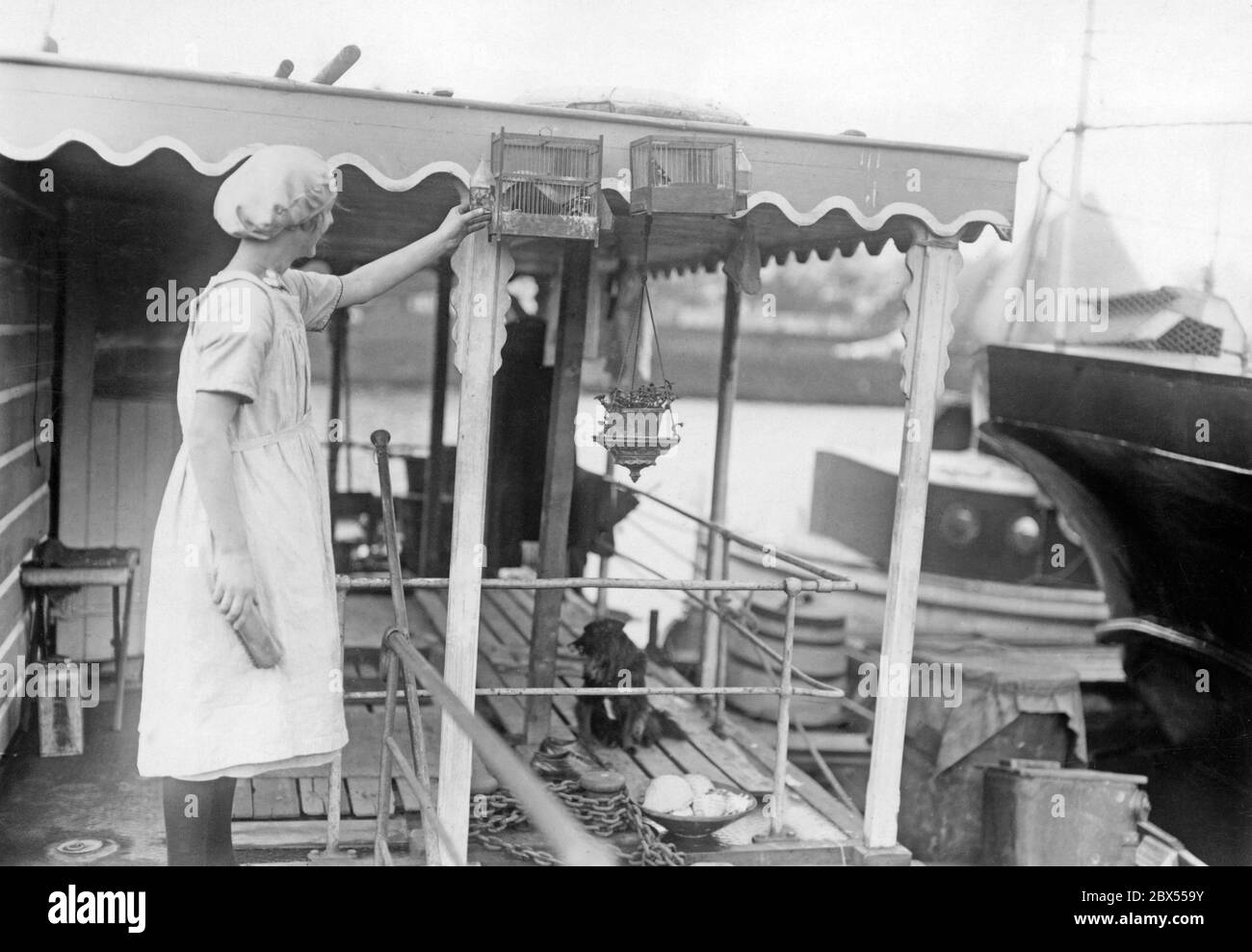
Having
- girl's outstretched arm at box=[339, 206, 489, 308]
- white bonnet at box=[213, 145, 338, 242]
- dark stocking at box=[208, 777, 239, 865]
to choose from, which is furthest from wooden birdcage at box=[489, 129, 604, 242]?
dark stocking at box=[208, 777, 239, 865]

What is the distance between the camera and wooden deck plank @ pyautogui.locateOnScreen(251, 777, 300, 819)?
15.1 feet

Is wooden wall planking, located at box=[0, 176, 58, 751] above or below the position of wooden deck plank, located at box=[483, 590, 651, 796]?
above

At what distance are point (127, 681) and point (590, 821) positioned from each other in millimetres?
2920

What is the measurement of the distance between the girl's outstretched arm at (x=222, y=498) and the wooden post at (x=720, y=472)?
411 cm

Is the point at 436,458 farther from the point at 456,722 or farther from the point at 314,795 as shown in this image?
the point at 456,722

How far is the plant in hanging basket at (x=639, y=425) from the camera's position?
4402 millimetres

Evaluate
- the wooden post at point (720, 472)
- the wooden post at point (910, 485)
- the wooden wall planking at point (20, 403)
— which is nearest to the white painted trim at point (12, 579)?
the wooden wall planking at point (20, 403)

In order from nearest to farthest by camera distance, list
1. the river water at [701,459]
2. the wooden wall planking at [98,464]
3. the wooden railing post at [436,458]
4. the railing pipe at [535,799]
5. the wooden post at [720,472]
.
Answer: the railing pipe at [535,799] < the wooden wall planking at [98,464] < the wooden post at [720,472] < the wooden railing post at [436,458] < the river water at [701,459]

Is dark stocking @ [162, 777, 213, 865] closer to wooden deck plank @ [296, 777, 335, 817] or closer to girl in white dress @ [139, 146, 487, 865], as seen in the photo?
girl in white dress @ [139, 146, 487, 865]

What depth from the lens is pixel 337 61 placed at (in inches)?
174

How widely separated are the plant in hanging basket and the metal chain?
5.03 feet

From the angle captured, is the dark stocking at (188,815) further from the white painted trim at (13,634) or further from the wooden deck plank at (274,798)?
the white painted trim at (13,634)

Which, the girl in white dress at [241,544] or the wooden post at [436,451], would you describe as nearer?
the girl in white dress at [241,544]
